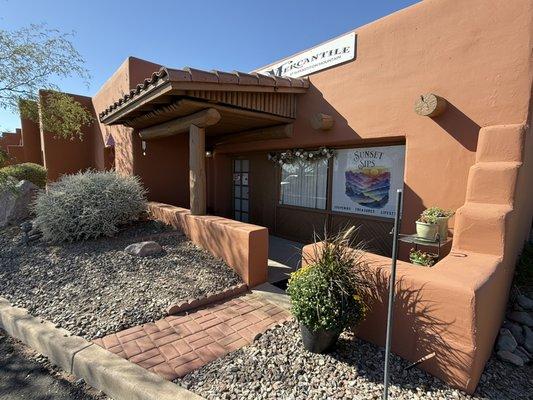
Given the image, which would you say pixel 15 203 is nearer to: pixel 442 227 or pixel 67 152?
pixel 67 152

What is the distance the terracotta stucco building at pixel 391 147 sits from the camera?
8.58 ft

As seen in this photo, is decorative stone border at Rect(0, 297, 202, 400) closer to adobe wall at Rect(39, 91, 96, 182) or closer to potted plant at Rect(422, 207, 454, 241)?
potted plant at Rect(422, 207, 454, 241)

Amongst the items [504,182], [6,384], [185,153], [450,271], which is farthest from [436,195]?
[185,153]

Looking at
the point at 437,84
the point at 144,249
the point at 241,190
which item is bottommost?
the point at 144,249

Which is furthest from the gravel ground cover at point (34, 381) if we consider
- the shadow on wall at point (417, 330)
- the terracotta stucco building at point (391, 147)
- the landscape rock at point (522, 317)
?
the landscape rock at point (522, 317)

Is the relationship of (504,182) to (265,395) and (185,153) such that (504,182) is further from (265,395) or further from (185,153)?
(185,153)

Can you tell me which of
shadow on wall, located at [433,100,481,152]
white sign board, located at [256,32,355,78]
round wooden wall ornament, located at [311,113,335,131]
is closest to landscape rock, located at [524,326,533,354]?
shadow on wall, located at [433,100,481,152]

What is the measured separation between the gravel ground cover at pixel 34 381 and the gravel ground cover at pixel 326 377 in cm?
98

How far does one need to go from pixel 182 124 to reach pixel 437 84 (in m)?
4.46

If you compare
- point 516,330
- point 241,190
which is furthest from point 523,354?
point 241,190

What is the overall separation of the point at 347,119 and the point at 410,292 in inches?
146

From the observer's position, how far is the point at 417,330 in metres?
2.53

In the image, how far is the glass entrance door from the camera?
852 centimetres

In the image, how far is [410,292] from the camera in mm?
2559
